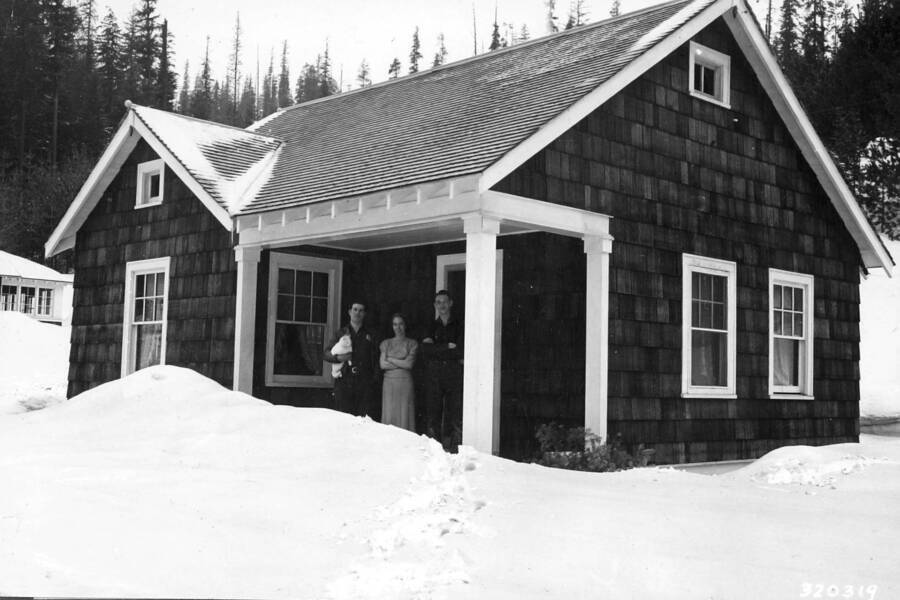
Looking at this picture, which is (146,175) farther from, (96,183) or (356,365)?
(356,365)

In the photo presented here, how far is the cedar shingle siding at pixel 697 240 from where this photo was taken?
34.6 feet

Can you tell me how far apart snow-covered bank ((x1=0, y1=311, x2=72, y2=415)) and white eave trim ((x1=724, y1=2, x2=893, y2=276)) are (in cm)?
1326

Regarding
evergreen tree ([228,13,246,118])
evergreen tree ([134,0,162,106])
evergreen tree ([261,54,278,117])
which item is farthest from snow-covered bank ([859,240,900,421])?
evergreen tree ([228,13,246,118])

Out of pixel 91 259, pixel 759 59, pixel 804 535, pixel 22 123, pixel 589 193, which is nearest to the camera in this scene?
pixel 804 535

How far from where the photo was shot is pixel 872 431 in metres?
18.3

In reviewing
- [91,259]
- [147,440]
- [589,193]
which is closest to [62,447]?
[147,440]

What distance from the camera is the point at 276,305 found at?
1295cm

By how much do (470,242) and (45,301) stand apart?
123 feet

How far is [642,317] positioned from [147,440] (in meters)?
5.20

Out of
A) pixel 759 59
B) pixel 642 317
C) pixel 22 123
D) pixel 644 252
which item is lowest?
pixel 642 317

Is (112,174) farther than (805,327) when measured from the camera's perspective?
Yes

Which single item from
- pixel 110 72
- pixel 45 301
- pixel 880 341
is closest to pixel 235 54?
pixel 110 72

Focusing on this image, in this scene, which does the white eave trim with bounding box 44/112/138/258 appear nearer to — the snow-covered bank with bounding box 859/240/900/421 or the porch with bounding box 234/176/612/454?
the porch with bounding box 234/176/612/454

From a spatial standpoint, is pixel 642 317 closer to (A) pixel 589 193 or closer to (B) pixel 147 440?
(A) pixel 589 193
